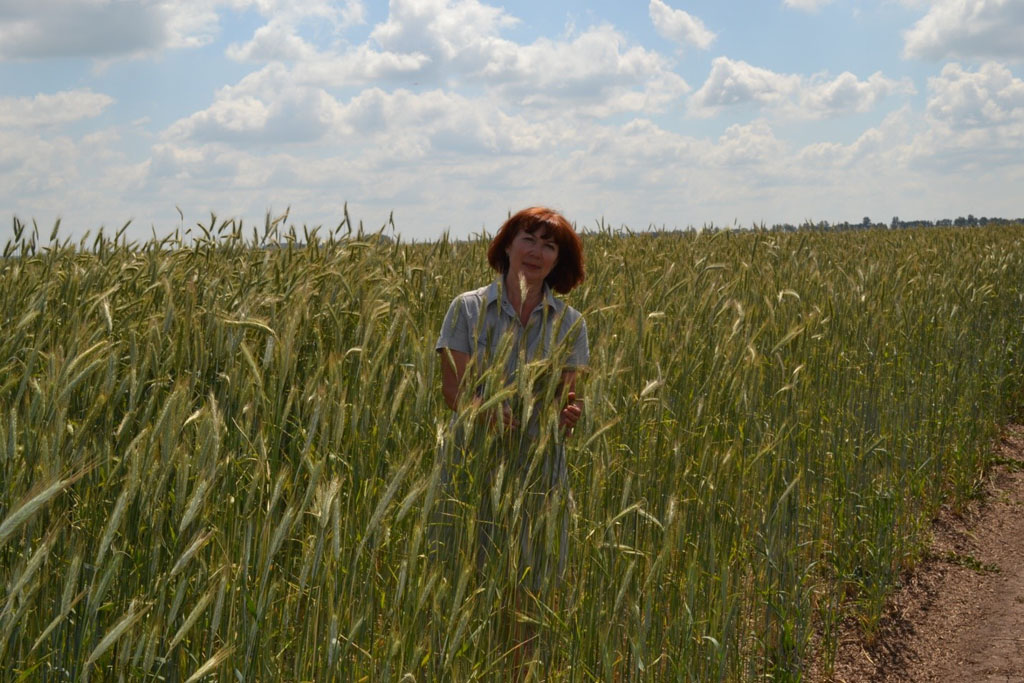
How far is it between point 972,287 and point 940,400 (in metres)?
1.63

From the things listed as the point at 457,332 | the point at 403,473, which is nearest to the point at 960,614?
the point at 457,332

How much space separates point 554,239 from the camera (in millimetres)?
2812

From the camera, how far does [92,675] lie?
166 centimetres

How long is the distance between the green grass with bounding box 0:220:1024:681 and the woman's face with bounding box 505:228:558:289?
0.28 meters

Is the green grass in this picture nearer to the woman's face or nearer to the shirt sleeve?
the shirt sleeve

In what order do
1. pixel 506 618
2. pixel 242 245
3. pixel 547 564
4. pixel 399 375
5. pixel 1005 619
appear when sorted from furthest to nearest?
pixel 242 245
pixel 1005 619
pixel 399 375
pixel 506 618
pixel 547 564

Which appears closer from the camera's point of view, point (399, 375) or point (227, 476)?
point (227, 476)

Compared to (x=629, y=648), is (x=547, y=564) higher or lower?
higher

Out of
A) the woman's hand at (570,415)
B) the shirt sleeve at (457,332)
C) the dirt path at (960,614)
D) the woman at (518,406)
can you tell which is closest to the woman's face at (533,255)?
the woman at (518,406)

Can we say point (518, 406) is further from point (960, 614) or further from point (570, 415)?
point (960, 614)

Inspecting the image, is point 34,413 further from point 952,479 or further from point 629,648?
point 952,479

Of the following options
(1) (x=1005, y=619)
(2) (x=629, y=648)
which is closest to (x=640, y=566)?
(2) (x=629, y=648)

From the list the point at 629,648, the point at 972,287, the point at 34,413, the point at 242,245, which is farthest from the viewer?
the point at 972,287

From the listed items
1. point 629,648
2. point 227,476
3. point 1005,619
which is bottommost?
point 1005,619
